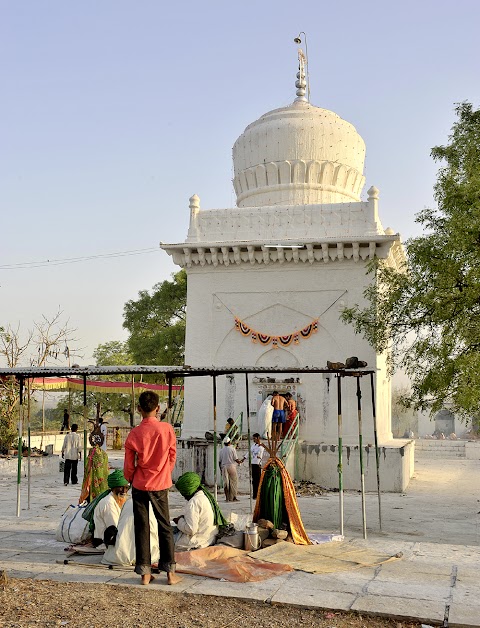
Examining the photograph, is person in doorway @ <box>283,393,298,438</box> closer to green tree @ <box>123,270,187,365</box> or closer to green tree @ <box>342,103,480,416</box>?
green tree @ <box>342,103,480,416</box>

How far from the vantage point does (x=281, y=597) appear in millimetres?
6441

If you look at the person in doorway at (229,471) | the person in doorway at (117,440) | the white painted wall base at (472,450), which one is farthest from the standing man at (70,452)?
the white painted wall base at (472,450)

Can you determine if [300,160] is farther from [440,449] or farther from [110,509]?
[440,449]

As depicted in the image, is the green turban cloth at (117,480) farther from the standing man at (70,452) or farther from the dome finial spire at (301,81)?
the dome finial spire at (301,81)

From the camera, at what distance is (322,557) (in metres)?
8.26

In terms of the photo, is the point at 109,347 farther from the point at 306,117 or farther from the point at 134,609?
the point at 134,609

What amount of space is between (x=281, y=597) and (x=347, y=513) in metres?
6.69

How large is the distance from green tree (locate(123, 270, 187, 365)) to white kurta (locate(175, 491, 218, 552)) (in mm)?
23933

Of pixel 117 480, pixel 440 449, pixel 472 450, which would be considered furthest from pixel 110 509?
pixel 440 449

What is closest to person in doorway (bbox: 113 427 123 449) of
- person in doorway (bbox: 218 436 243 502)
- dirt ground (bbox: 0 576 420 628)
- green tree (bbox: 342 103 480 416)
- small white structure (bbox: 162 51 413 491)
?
small white structure (bbox: 162 51 413 491)

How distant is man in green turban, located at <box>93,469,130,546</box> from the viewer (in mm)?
8180

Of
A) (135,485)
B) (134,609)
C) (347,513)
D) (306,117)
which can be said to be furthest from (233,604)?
(306,117)

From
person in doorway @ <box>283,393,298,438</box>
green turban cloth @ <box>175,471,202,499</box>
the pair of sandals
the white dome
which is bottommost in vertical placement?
green turban cloth @ <box>175,471,202,499</box>

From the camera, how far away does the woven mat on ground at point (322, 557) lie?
7742mm
